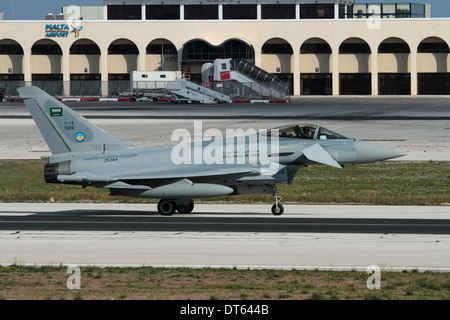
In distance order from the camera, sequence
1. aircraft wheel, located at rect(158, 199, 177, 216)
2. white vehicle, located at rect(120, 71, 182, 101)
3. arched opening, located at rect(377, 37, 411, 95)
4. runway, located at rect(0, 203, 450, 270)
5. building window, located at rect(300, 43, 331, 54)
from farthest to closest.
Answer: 1. building window, located at rect(300, 43, 331, 54)
2. arched opening, located at rect(377, 37, 411, 95)
3. white vehicle, located at rect(120, 71, 182, 101)
4. aircraft wheel, located at rect(158, 199, 177, 216)
5. runway, located at rect(0, 203, 450, 270)

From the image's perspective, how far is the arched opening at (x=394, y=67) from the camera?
130125mm

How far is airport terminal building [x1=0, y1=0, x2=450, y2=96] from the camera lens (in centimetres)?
12838

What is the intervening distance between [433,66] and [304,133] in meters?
109

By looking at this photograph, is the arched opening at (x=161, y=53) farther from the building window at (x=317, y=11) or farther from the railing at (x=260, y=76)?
the building window at (x=317, y=11)

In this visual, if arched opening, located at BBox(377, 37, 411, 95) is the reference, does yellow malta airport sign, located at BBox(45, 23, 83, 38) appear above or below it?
above

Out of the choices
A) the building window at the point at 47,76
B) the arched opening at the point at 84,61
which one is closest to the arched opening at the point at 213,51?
the arched opening at the point at 84,61

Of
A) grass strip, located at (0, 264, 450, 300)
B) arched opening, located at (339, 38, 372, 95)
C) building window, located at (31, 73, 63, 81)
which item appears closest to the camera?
grass strip, located at (0, 264, 450, 300)

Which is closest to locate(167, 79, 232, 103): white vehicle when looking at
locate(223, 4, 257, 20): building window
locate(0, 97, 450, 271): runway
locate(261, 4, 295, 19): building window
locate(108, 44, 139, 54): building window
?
locate(108, 44, 139, 54): building window

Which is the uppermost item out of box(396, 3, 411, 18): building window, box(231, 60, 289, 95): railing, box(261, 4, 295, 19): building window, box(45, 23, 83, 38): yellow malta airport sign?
box(396, 3, 411, 18): building window

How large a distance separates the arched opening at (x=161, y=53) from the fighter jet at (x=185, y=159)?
342ft

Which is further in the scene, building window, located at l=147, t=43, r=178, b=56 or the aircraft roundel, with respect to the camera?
building window, located at l=147, t=43, r=178, b=56

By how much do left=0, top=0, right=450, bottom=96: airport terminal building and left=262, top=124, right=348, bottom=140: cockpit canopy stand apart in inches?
4027

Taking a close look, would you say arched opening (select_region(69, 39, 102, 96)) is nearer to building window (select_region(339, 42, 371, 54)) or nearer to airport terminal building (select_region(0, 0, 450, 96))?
airport terminal building (select_region(0, 0, 450, 96))

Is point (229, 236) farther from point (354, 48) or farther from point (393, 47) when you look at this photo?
point (393, 47)
